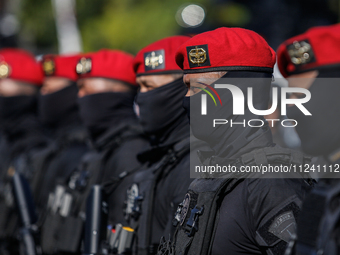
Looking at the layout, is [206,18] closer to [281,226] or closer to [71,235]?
[71,235]

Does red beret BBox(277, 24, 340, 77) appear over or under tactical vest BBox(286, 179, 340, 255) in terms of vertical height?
over

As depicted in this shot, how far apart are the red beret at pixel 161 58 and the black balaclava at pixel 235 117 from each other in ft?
3.37

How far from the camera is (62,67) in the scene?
19.2 feet

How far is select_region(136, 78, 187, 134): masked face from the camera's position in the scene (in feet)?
10.9

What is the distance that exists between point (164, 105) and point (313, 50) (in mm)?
1135

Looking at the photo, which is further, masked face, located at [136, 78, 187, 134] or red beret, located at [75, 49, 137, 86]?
red beret, located at [75, 49, 137, 86]

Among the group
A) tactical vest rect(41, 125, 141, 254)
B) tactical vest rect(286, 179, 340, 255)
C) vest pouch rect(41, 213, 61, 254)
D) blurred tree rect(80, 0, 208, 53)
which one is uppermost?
blurred tree rect(80, 0, 208, 53)

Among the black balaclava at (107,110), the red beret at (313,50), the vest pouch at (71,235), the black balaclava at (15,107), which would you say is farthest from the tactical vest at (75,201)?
the black balaclava at (15,107)

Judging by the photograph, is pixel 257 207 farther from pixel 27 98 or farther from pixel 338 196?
pixel 27 98

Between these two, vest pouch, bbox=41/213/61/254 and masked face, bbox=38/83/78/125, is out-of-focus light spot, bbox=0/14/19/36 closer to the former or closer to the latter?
masked face, bbox=38/83/78/125

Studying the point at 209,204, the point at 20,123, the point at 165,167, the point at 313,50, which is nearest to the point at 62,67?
the point at 20,123

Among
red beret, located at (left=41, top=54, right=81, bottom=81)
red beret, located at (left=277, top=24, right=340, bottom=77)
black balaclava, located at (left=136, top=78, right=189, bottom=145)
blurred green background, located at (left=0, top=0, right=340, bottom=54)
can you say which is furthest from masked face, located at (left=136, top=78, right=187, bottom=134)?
blurred green background, located at (left=0, top=0, right=340, bottom=54)

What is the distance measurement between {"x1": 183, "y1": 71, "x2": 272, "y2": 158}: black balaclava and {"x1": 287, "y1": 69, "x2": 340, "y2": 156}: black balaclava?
0.60m

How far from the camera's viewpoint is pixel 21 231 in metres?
4.64
